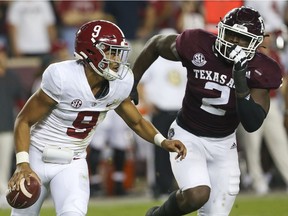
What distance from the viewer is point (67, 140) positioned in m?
6.03

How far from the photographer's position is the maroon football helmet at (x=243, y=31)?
629 centimetres

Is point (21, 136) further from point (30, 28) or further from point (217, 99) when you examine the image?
point (30, 28)

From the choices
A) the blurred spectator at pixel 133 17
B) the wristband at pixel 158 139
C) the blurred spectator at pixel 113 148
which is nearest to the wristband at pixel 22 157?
the wristband at pixel 158 139

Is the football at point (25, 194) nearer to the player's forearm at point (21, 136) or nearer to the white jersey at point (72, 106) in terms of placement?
the player's forearm at point (21, 136)

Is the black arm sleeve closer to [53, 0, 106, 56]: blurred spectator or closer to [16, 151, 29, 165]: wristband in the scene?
[16, 151, 29, 165]: wristband

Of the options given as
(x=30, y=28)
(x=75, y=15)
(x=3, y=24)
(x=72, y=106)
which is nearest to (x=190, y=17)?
(x=75, y=15)

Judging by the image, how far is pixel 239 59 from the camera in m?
6.07

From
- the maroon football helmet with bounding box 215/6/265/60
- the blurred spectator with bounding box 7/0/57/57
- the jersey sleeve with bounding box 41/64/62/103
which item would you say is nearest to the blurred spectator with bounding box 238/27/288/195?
the blurred spectator with bounding box 7/0/57/57

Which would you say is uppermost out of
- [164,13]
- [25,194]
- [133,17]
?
[25,194]

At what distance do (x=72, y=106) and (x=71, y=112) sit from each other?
0.05 metres

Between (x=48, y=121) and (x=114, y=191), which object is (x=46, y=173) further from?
(x=114, y=191)

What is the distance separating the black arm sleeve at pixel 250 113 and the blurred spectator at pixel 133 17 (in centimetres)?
613

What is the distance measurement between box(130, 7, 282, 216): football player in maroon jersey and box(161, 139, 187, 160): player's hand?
0.20 meters

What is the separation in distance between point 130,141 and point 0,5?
2.41m
